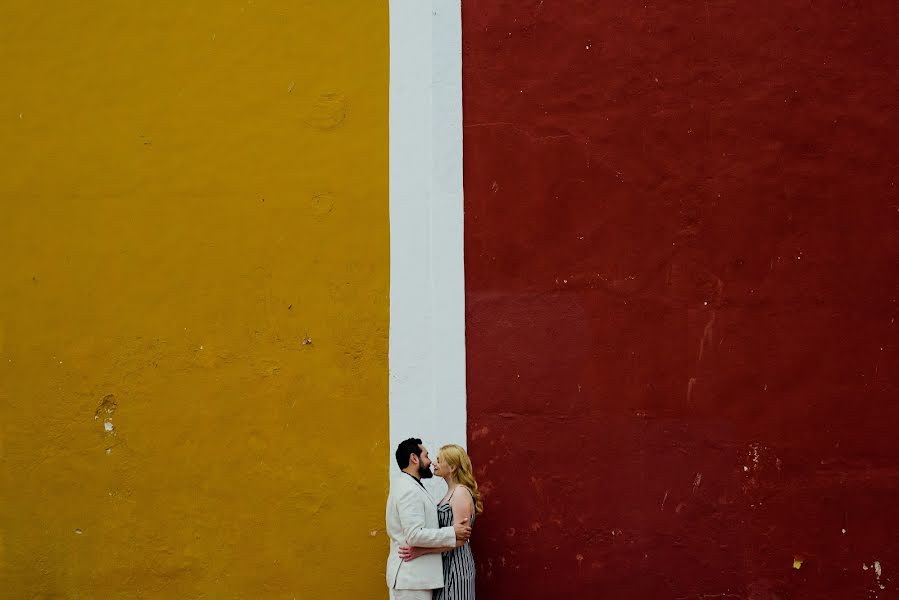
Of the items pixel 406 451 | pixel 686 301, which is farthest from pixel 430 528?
pixel 686 301

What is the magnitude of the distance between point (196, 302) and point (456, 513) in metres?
2.03

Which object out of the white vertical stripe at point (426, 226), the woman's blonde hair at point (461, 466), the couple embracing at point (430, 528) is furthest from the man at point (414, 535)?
the white vertical stripe at point (426, 226)

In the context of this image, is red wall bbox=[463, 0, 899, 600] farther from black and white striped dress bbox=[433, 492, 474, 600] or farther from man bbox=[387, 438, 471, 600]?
man bbox=[387, 438, 471, 600]

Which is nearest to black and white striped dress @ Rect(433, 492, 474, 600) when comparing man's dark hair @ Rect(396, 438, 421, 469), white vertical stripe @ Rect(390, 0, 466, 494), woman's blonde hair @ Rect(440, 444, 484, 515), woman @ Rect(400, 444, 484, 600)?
woman @ Rect(400, 444, 484, 600)

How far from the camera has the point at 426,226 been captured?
5867 mm

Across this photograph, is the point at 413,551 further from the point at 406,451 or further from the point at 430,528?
the point at 406,451

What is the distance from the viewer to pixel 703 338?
224 inches

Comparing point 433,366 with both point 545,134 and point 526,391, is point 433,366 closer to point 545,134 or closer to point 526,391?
point 526,391

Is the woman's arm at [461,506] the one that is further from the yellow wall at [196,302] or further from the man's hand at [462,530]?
the yellow wall at [196,302]

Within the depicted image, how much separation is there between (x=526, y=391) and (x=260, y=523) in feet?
5.62

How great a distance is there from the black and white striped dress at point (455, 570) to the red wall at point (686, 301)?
1.47 ft

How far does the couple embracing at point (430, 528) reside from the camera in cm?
512

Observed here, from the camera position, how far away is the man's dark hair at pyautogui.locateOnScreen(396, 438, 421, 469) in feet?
17.4

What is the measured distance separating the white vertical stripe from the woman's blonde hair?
0.43 m
